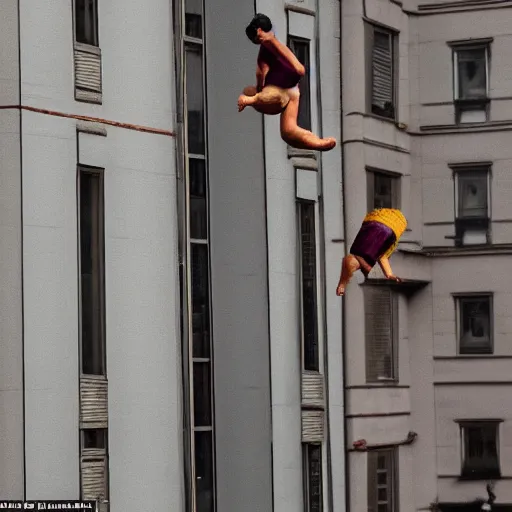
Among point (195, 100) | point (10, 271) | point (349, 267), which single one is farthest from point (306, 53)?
point (349, 267)

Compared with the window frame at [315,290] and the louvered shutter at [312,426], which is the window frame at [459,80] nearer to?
the window frame at [315,290]

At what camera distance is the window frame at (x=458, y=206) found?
2216 cm

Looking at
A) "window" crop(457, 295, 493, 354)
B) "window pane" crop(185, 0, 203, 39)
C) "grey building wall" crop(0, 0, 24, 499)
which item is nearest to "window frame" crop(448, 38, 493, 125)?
"window" crop(457, 295, 493, 354)

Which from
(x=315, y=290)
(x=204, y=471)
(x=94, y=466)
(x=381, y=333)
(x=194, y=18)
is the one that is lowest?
(x=204, y=471)

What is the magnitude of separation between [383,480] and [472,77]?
613 centimetres

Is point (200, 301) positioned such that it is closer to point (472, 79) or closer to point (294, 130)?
point (472, 79)

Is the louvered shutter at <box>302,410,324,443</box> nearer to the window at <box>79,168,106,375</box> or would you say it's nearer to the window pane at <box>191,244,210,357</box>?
the window pane at <box>191,244,210,357</box>

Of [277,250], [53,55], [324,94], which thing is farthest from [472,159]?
[53,55]

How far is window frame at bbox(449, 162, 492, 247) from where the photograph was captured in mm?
22156

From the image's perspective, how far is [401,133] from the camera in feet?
72.2

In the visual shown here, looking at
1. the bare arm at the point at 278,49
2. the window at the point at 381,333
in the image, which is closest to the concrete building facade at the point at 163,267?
the window at the point at 381,333

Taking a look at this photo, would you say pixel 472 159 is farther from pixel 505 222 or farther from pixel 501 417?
pixel 501 417

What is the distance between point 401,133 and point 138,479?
736cm

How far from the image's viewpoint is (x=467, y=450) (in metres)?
21.9
